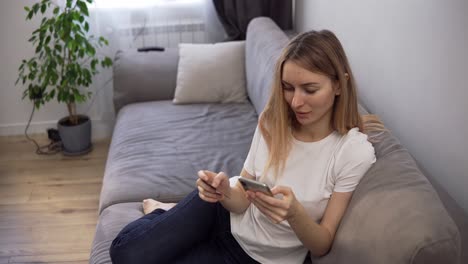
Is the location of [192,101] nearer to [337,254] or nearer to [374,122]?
[374,122]

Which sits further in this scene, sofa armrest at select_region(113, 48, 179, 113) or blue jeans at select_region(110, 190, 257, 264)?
sofa armrest at select_region(113, 48, 179, 113)

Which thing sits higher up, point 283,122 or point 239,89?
point 283,122

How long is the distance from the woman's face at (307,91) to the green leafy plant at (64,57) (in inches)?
70.6

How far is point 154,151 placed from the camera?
2354 millimetres

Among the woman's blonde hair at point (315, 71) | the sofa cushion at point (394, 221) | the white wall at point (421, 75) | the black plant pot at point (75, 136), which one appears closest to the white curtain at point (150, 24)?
the black plant pot at point (75, 136)

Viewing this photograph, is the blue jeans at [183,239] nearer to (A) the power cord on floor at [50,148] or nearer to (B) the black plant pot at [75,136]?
(B) the black plant pot at [75,136]

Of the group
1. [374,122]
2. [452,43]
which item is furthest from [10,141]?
[452,43]

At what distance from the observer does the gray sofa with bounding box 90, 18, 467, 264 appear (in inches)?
44.1

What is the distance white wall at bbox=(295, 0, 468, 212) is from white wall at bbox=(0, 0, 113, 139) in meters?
1.83

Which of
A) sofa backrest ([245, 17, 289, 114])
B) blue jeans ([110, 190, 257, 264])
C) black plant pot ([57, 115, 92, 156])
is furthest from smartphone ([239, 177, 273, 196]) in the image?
black plant pot ([57, 115, 92, 156])

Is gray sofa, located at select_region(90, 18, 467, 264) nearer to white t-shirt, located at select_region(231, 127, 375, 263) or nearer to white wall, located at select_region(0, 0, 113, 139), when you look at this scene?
white t-shirt, located at select_region(231, 127, 375, 263)

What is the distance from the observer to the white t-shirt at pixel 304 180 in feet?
4.54

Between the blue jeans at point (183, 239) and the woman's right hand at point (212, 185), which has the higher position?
the woman's right hand at point (212, 185)

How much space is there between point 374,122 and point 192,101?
1.43m
